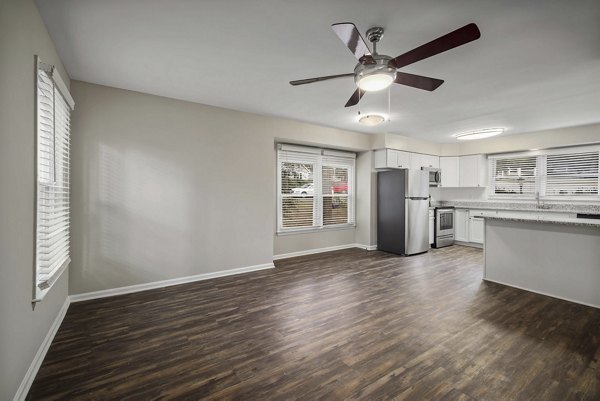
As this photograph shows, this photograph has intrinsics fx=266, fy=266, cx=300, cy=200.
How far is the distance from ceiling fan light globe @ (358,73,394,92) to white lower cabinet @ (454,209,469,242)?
5.61m

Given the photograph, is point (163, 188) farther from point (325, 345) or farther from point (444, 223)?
point (444, 223)

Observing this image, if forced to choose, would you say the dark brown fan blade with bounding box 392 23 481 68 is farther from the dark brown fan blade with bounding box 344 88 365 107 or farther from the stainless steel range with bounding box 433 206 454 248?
the stainless steel range with bounding box 433 206 454 248

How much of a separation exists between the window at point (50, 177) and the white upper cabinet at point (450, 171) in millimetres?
7348

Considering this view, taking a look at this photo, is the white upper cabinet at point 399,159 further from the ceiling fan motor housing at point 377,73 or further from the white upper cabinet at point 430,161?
the ceiling fan motor housing at point 377,73

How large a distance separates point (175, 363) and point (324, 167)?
4519mm

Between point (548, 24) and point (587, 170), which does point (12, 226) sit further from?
point (587, 170)

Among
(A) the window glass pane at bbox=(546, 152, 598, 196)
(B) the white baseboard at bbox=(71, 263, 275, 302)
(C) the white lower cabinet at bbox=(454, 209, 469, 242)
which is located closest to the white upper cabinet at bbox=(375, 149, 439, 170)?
(C) the white lower cabinet at bbox=(454, 209, 469, 242)

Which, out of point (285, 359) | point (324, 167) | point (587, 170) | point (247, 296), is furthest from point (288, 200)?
point (587, 170)

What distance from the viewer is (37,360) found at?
6.47 feet

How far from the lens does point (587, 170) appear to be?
205 inches

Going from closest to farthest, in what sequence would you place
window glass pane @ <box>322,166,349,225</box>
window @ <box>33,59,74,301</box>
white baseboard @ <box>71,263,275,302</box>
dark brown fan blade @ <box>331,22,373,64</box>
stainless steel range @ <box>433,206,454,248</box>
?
dark brown fan blade @ <box>331,22,373,64</box>, window @ <box>33,59,74,301</box>, white baseboard @ <box>71,263,275,302</box>, window glass pane @ <box>322,166,349,225</box>, stainless steel range @ <box>433,206,454,248</box>

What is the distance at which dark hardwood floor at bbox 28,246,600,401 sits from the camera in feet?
5.82

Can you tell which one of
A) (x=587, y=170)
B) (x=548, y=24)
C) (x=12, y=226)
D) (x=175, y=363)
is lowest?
(x=175, y=363)

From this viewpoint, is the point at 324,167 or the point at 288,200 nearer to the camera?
the point at 288,200
